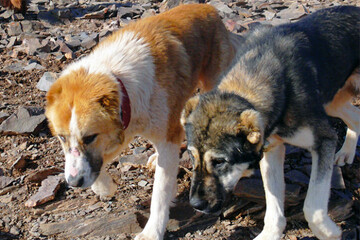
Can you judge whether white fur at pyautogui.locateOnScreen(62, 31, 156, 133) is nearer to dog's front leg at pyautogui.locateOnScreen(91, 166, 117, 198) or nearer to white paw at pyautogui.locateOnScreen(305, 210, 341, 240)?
dog's front leg at pyautogui.locateOnScreen(91, 166, 117, 198)

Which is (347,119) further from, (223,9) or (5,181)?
(223,9)

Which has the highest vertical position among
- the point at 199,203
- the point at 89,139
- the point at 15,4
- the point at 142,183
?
the point at 89,139

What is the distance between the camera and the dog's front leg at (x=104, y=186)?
5.29 metres

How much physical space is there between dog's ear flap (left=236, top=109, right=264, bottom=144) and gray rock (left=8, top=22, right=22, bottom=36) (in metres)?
7.85

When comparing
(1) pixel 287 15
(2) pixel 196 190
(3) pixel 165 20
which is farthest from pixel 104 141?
(1) pixel 287 15

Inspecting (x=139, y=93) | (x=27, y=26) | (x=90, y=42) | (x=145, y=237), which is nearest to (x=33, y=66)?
(x=90, y=42)

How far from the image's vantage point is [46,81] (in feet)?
26.1

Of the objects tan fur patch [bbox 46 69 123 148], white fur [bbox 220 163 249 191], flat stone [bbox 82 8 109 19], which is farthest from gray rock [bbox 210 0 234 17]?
white fur [bbox 220 163 249 191]

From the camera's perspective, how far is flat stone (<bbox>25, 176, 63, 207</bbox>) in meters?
5.51

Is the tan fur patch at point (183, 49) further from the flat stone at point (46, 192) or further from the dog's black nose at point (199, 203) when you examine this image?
the flat stone at point (46, 192)

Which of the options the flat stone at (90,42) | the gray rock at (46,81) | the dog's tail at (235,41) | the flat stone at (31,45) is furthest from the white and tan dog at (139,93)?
the flat stone at (31,45)

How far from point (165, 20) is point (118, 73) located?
109cm

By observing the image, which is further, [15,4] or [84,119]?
[15,4]

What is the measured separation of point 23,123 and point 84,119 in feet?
9.38
